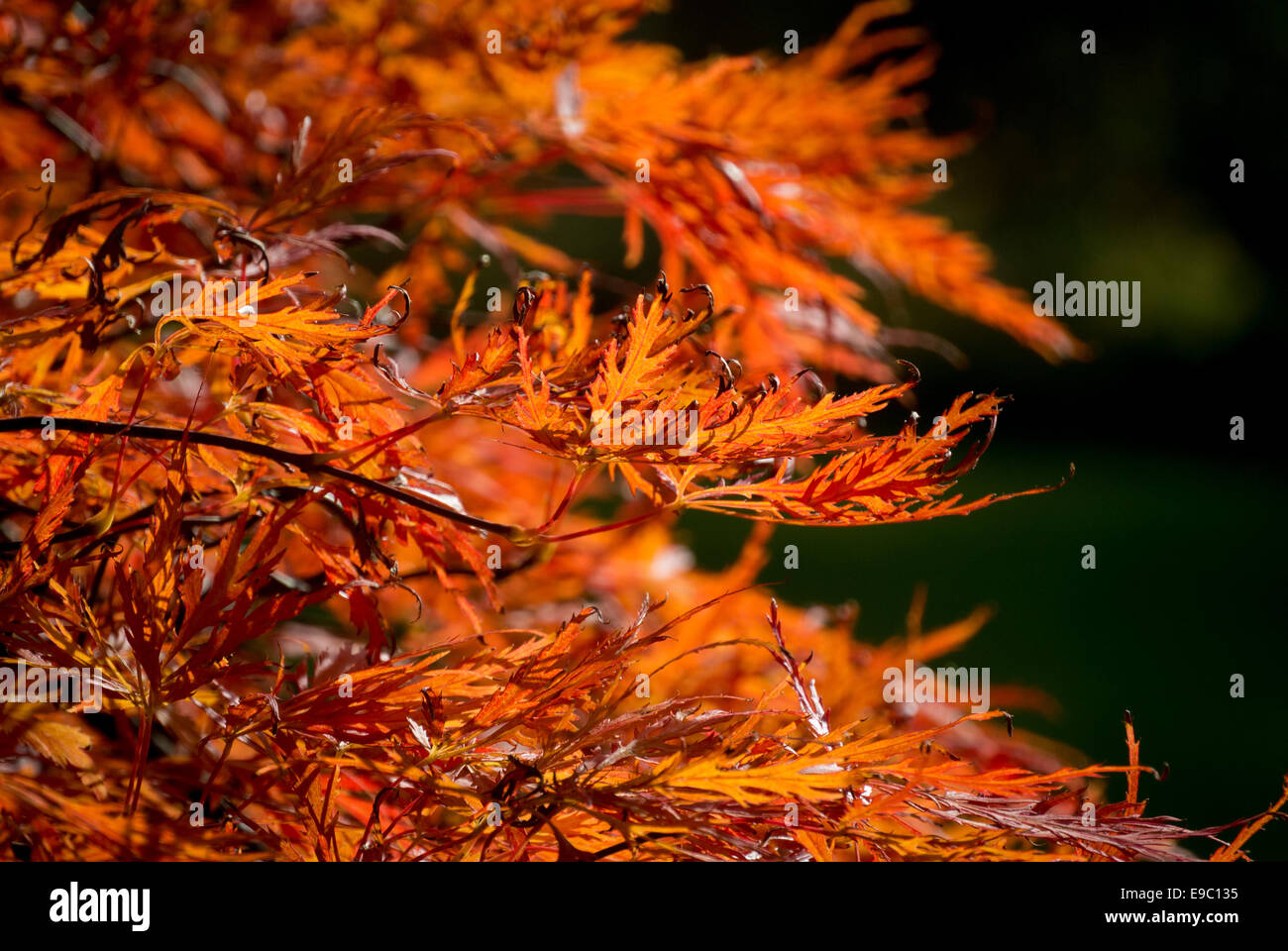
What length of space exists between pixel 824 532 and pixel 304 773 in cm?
383

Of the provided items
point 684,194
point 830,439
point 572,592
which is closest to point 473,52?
point 684,194

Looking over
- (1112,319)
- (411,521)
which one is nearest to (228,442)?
(411,521)

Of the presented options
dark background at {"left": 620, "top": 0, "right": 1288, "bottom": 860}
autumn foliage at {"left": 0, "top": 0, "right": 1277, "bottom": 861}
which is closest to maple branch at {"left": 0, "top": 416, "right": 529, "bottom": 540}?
autumn foliage at {"left": 0, "top": 0, "right": 1277, "bottom": 861}

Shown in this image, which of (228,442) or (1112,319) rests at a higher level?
(1112,319)

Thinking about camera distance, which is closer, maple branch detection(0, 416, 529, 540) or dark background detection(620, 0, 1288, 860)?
maple branch detection(0, 416, 529, 540)

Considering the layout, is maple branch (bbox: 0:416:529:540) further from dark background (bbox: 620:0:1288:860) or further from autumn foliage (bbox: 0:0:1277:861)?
dark background (bbox: 620:0:1288:860)

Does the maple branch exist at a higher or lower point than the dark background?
lower

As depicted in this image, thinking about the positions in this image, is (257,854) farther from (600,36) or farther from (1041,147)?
(1041,147)

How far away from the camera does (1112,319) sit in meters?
5.39

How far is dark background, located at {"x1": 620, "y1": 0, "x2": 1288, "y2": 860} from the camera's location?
156 inches

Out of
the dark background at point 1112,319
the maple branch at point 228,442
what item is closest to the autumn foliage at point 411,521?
the maple branch at point 228,442

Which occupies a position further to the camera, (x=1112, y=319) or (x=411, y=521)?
(x=1112, y=319)

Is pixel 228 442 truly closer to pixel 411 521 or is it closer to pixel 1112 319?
pixel 411 521

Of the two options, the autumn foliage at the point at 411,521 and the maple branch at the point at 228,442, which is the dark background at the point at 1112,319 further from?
the maple branch at the point at 228,442
